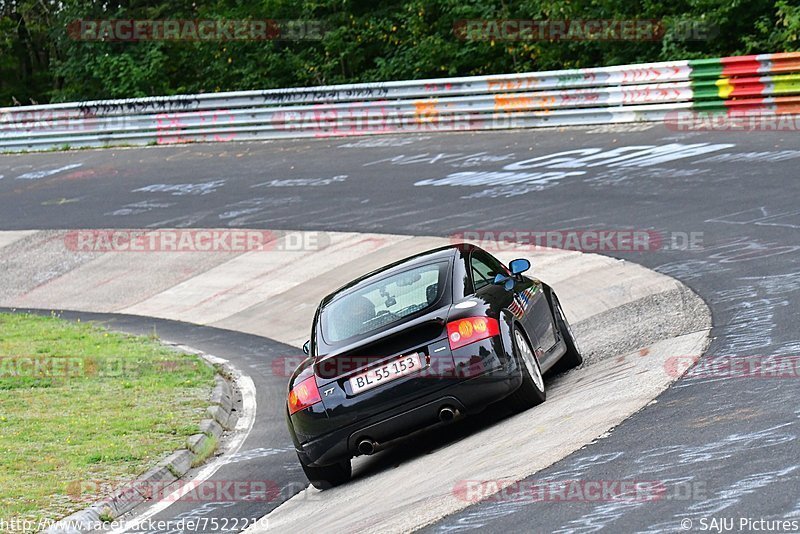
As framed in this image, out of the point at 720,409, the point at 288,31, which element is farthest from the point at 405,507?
the point at 288,31

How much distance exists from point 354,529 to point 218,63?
29.5 m

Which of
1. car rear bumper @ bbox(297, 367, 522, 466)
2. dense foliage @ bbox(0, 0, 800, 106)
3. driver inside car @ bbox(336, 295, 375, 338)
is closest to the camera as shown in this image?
car rear bumper @ bbox(297, 367, 522, 466)

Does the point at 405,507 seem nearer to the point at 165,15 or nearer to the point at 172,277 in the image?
the point at 172,277

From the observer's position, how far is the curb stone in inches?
317

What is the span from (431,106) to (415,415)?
1823cm

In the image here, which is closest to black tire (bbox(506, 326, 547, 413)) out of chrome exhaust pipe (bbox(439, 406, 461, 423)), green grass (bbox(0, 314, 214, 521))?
chrome exhaust pipe (bbox(439, 406, 461, 423))

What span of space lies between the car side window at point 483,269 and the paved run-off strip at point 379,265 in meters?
1.03

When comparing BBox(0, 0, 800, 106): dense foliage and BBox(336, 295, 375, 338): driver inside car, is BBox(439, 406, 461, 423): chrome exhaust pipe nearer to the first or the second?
BBox(336, 295, 375, 338): driver inside car

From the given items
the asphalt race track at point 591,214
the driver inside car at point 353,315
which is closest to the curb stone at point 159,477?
the asphalt race track at point 591,214

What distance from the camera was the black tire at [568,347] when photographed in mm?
10055

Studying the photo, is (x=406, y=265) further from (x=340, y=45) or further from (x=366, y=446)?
(x=340, y=45)

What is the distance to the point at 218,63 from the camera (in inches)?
1367

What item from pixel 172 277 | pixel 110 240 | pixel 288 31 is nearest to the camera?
pixel 172 277

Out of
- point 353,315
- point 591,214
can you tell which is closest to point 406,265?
point 353,315
